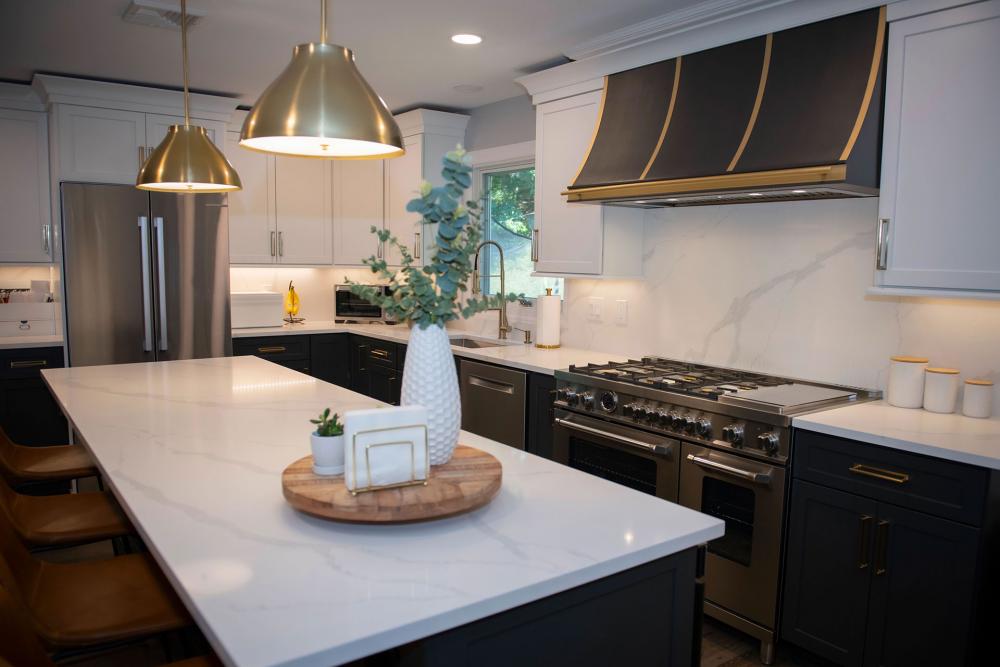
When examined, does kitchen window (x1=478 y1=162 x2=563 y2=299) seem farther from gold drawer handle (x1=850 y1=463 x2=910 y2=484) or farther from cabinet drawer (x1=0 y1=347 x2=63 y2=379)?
cabinet drawer (x1=0 y1=347 x2=63 y2=379)

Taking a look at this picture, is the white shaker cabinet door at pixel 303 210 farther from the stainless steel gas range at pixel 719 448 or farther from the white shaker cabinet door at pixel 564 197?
the stainless steel gas range at pixel 719 448

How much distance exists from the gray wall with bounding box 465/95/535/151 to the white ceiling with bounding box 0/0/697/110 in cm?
11

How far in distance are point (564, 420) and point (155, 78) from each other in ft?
10.7

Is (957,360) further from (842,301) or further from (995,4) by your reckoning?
(995,4)

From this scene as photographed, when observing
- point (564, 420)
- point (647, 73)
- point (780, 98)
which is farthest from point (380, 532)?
point (647, 73)

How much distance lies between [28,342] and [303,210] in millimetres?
1979

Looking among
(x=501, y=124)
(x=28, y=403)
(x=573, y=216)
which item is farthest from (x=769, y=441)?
(x=28, y=403)

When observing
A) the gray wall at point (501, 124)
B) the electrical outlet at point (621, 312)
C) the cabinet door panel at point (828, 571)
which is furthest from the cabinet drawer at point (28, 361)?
the cabinet door panel at point (828, 571)

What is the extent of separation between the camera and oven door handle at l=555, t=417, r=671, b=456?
2873 mm

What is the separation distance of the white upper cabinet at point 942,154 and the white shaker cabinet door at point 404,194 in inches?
117

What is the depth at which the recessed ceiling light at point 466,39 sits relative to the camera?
3.43m

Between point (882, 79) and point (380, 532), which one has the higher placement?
point (882, 79)

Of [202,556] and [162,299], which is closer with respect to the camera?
[202,556]

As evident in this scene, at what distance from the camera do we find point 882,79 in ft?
8.17
